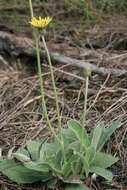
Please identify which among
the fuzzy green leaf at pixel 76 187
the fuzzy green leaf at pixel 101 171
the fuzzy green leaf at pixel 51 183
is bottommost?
the fuzzy green leaf at pixel 76 187

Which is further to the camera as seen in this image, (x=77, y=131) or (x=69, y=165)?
(x=77, y=131)

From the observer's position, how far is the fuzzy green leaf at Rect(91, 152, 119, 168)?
1.79 metres

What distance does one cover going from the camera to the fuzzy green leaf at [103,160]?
179cm

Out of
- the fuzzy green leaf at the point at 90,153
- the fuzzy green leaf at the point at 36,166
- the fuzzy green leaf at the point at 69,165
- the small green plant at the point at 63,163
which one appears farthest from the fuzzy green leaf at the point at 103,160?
the fuzzy green leaf at the point at 36,166

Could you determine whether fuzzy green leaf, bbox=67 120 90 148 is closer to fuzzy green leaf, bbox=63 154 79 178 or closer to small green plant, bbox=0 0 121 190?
small green plant, bbox=0 0 121 190

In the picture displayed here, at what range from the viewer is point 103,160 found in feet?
5.98

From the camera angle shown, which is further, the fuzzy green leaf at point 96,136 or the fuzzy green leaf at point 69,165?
the fuzzy green leaf at point 96,136

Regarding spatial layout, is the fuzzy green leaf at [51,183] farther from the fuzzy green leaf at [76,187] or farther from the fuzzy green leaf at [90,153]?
the fuzzy green leaf at [90,153]

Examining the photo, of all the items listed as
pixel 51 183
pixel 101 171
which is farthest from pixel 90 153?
pixel 51 183

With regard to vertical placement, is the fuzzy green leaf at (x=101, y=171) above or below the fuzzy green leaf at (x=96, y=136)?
below

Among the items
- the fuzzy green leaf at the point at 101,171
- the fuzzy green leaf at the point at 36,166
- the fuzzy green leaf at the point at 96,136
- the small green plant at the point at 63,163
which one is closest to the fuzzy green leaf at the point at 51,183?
the small green plant at the point at 63,163

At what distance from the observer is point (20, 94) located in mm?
2797

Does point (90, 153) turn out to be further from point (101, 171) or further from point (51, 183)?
point (51, 183)

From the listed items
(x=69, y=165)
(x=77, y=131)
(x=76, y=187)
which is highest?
(x=77, y=131)
